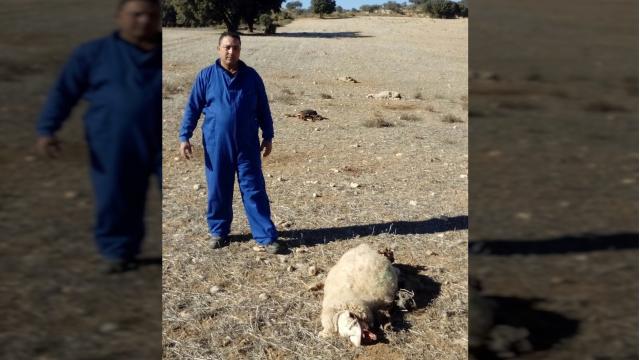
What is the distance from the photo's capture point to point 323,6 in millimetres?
72125

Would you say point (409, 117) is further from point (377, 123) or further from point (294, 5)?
point (294, 5)

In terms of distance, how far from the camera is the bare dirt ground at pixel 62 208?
132 cm

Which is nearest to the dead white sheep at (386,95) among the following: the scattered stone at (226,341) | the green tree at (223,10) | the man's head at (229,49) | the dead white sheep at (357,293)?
the man's head at (229,49)

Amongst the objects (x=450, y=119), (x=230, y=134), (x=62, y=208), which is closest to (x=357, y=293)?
(x=230, y=134)

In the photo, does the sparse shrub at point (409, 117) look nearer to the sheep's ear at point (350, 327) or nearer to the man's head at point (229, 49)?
the man's head at point (229, 49)

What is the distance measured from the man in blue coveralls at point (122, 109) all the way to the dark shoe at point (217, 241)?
3151mm

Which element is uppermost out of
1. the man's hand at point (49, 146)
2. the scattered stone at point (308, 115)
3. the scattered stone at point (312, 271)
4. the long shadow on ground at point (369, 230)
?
the man's hand at point (49, 146)

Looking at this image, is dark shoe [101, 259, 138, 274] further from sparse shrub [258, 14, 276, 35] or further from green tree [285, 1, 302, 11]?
green tree [285, 1, 302, 11]

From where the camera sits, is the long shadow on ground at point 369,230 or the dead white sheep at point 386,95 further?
the dead white sheep at point 386,95

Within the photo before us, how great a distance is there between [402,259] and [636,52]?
102 inches

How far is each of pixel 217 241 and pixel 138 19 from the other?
132 inches

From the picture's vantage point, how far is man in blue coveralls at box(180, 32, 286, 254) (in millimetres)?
4062

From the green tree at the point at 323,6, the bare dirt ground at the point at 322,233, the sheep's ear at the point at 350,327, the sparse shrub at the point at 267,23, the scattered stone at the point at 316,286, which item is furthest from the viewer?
the green tree at the point at 323,6

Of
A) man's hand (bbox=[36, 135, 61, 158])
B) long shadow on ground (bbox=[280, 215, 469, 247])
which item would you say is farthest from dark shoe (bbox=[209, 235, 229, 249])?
man's hand (bbox=[36, 135, 61, 158])
